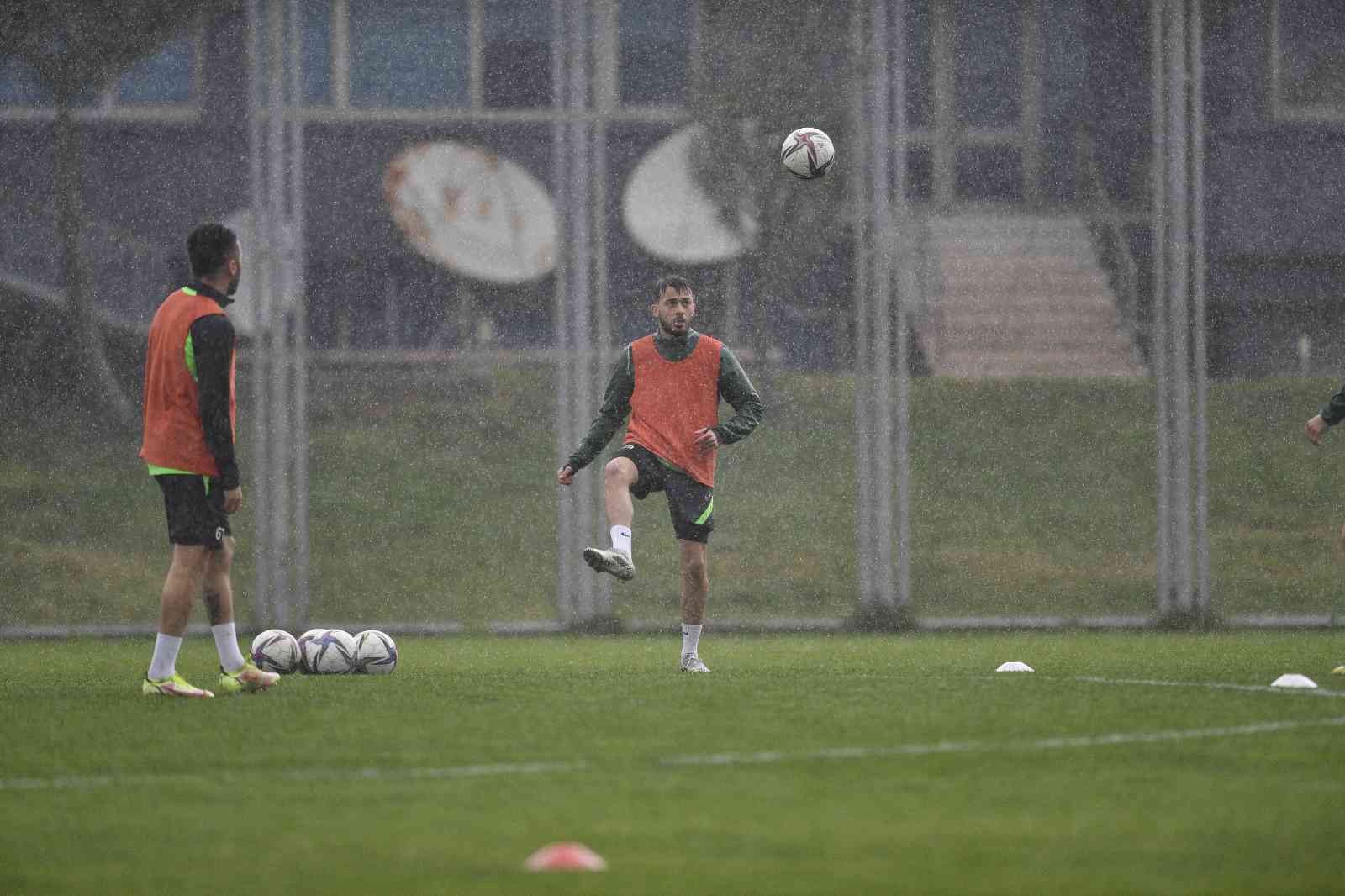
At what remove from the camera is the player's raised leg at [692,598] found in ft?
27.0

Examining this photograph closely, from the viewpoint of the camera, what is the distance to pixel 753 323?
12.1 meters

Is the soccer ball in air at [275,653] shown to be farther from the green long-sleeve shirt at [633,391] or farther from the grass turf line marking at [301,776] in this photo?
the grass turf line marking at [301,776]

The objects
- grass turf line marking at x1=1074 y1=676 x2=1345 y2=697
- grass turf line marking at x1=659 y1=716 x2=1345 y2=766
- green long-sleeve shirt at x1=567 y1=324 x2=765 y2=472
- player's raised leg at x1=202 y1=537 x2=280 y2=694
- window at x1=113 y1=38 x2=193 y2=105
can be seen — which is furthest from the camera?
window at x1=113 y1=38 x2=193 y2=105

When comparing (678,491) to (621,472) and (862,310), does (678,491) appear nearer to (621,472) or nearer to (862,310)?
(621,472)

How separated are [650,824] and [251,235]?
8.60 meters

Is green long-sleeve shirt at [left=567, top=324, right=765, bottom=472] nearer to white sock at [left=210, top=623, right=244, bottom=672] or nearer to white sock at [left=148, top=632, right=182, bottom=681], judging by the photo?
white sock at [left=210, top=623, right=244, bottom=672]

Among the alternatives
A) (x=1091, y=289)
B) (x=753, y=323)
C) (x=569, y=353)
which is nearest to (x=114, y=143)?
(x=569, y=353)

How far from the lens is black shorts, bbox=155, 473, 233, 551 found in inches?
272

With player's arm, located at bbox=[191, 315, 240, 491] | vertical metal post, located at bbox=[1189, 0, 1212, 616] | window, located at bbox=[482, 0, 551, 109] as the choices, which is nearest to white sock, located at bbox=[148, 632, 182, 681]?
player's arm, located at bbox=[191, 315, 240, 491]

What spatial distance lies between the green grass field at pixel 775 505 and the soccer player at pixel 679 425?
362 cm

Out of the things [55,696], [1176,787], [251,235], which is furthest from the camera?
[251,235]

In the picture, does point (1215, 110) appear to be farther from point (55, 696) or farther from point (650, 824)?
point (650, 824)

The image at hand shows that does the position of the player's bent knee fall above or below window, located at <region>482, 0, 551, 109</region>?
below

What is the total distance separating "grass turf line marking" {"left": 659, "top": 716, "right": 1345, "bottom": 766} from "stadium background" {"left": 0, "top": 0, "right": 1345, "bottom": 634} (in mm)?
6522
